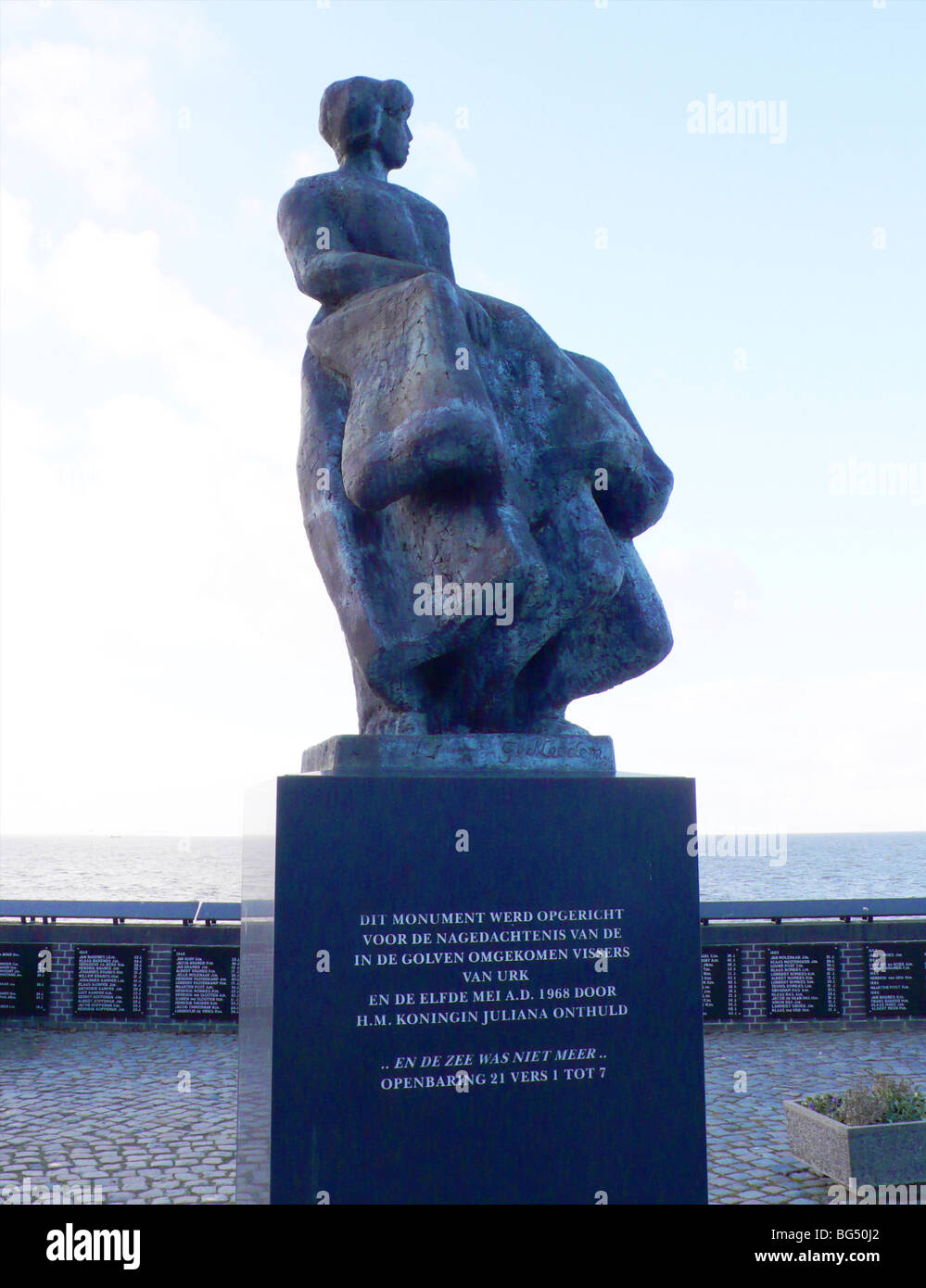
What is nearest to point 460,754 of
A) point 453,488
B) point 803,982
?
point 453,488

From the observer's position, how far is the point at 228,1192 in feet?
21.5

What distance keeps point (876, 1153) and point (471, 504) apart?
5191 mm

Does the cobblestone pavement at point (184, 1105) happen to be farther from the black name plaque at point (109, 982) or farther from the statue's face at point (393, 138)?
the statue's face at point (393, 138)

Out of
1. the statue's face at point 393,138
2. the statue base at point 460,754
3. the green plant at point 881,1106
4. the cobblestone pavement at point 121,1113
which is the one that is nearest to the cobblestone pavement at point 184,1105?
the cobblestone pavement at point 121,1113

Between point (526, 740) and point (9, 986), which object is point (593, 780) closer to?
point (526, 740)

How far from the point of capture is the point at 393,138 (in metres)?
4.84

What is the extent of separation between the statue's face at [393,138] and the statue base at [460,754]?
2659 millimetres

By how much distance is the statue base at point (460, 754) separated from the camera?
3.69m

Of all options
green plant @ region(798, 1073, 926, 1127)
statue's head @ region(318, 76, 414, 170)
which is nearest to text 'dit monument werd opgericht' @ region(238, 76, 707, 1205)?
statue's head @ region(318, 76, 414, 170)

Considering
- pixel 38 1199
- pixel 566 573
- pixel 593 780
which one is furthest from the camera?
pixel 38 1199

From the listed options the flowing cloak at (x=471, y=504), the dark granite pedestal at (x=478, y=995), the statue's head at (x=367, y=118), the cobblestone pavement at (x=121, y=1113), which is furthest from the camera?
the cobblestone pavement at (x=121, y=1113)

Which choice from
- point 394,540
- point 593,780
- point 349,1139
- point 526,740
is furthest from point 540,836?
point 394,540

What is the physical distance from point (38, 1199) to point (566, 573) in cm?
498
